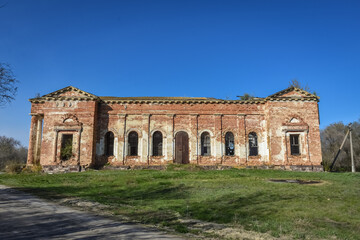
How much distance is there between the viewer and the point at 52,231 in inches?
247

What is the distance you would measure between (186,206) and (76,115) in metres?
16.1

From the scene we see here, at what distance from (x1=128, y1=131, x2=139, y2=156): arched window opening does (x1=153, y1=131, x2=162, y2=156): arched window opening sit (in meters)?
1.53

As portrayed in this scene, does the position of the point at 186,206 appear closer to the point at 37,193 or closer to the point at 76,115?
the point at 37,193

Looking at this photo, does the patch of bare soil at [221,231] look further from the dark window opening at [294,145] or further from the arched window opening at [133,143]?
the dark window opening at [294,145]

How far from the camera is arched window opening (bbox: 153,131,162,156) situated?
2359 cm

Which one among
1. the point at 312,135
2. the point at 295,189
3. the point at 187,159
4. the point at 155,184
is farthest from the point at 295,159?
the point at 155,184

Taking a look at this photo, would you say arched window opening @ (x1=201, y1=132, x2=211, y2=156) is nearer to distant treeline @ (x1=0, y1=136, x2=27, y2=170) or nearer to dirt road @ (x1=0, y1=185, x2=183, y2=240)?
dirt road @ (x1=0, y1=185, x2=183, y2=240)

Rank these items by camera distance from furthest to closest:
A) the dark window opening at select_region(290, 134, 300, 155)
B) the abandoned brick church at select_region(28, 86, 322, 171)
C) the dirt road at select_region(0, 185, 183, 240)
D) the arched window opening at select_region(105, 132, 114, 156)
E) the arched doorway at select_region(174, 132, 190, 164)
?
the arched doorway at select_region(174, 132, 190, 164) → the arched window opening at select_region(105, 132, 114, 156) → the dark window opening at select_region(290, 134, 300, 155) → the abandoned brick church at select_region(28, 86, 322, 171) → the dirt road at select_region(0, 185, 183, 240)

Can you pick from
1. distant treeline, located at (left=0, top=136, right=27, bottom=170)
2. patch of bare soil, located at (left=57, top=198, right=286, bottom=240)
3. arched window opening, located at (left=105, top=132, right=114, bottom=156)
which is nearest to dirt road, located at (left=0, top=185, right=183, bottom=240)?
patch of bare soil, located at (left=57, top=198, right=286, bottom=240)

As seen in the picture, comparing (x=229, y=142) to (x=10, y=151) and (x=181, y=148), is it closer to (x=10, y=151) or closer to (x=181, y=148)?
(x=181, y=148)

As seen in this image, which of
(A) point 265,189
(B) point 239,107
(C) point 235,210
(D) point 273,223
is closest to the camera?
(D) point 273,223

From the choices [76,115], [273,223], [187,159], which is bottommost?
[273,223]

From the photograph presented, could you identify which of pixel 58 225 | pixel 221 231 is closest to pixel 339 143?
pixel 221 231

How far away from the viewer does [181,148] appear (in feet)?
77.2
